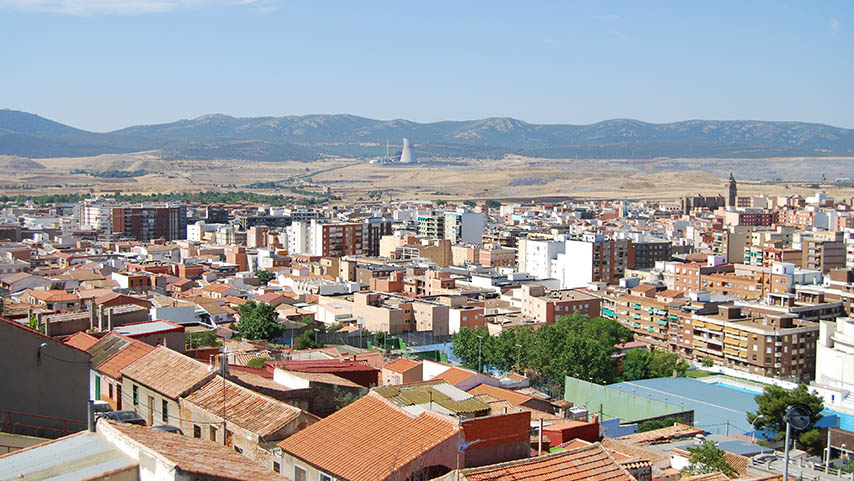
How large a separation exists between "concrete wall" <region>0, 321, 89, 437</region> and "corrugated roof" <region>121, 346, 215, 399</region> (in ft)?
4.86

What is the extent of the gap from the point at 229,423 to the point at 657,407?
37.0 ft

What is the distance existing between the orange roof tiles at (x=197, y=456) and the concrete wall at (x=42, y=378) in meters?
0.97

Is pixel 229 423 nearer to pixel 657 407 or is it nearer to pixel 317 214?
pixel 657 407

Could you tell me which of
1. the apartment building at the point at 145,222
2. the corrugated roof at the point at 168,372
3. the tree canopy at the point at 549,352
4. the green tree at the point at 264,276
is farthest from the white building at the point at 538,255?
the corrugated roof at the point at 168,372

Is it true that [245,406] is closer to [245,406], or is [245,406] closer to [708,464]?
[245,406]

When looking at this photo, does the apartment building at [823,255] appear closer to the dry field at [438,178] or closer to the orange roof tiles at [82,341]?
the orange roof tiles at [82,341]

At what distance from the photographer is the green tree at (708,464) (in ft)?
25.6

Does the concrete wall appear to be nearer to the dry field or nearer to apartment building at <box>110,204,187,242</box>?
apartment building at <box>110,204,187,242</box>

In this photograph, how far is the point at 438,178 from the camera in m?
134

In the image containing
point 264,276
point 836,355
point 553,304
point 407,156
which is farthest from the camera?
point 407,156

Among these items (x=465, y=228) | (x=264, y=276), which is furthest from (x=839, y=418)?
(x=465, y=228)

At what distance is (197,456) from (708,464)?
541cm

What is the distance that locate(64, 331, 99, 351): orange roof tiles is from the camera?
8.31 metres

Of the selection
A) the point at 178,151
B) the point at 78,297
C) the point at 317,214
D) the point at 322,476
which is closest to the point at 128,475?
the point at 322,476
